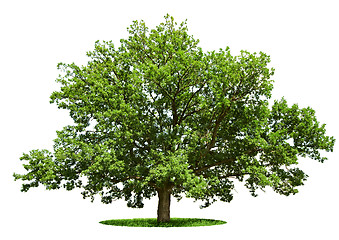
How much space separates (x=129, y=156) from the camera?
22906mm

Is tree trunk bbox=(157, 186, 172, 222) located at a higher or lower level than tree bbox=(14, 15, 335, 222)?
lower

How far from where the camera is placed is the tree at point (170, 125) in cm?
2056

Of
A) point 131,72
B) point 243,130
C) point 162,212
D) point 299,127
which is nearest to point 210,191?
point 162,212

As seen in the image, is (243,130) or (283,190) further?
(283,190)

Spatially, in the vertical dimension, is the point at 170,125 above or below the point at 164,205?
above

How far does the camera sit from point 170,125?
23.3 metres

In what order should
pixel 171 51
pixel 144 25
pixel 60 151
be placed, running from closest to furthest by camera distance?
pixel 60 151, pixel 171 51, pixel 144 25

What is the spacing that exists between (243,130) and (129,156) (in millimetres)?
7324

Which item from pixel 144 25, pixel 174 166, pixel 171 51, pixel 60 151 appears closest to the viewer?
pixel 174 166

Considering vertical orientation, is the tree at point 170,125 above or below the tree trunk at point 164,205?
above

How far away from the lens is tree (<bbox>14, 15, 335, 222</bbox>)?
20562 millimetres

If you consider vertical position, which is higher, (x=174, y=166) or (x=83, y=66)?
(x=83, y=66)

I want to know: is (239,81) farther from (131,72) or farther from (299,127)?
(131,72)

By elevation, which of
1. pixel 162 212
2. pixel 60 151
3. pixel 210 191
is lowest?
pixel 162 212
